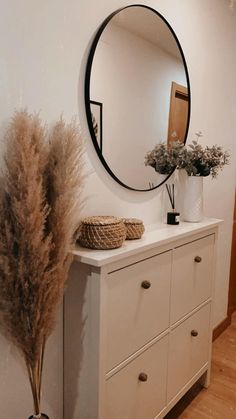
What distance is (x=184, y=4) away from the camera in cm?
196

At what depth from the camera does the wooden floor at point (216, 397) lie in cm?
186

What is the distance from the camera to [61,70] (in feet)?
4.29

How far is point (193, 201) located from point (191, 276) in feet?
1.35

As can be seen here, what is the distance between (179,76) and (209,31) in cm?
53

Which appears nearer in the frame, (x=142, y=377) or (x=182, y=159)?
(x=142, y=377)

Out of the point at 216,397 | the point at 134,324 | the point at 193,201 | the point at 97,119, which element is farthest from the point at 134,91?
the point at 216,397

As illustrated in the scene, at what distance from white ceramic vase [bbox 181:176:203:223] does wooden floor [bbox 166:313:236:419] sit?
1010 mm

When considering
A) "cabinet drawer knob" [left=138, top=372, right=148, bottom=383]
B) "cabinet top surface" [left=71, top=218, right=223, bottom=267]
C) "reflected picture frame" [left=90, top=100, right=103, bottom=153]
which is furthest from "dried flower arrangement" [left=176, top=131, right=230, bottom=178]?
"cabinet drawer knob" [left=138, top=372, right=148, bottom=383]

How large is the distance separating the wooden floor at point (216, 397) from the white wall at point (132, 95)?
1.23 metres

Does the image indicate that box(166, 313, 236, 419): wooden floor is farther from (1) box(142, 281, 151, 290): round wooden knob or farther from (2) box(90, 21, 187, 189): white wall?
(2) box(90, 21, 187, 189): white wall

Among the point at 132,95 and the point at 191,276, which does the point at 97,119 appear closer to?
the point at 132,95

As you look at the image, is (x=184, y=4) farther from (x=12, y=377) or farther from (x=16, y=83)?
(x=12, y=377)

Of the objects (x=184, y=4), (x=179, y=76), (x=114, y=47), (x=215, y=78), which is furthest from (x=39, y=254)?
(x=215, y=78)

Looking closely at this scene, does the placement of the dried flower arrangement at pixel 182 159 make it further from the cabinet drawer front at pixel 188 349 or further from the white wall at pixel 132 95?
the cabinet drawer front at pixel 188 349
